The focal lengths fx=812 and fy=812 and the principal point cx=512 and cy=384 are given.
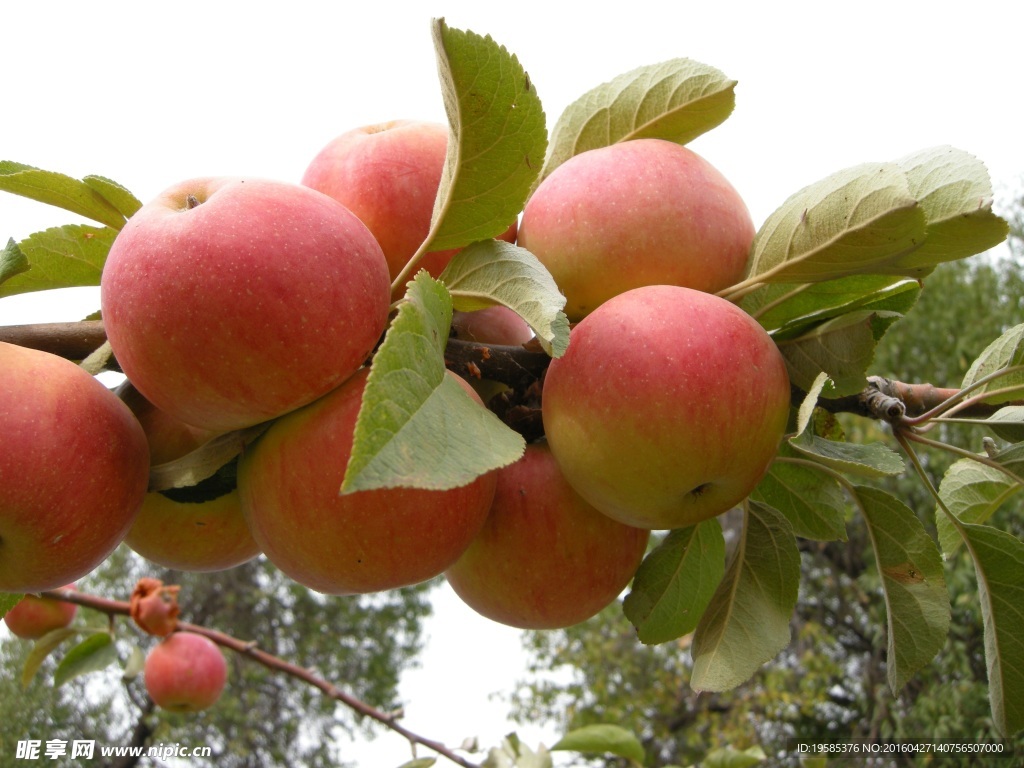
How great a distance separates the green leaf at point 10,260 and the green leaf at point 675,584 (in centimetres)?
54

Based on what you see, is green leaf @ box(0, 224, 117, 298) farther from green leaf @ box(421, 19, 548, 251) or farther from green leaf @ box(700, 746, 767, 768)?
green leaf @ box(700, 746, 767, 768)

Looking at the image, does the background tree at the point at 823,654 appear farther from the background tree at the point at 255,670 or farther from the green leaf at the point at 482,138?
the green leaf at the point at 482,138

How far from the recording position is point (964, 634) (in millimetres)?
4457

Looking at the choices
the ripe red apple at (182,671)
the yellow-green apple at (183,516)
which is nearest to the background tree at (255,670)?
the ripe red apple at (182,671)

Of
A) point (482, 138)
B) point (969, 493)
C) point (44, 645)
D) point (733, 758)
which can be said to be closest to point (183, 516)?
point (482, 138)

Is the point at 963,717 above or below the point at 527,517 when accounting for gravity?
below

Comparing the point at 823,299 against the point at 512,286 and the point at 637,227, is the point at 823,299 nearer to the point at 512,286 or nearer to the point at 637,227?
the point at 637,227

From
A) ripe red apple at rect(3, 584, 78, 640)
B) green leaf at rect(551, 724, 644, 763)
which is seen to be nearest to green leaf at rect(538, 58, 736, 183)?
green leaf at rect(551, 724, 644, 763)

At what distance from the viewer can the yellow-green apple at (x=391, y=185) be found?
2.11ft

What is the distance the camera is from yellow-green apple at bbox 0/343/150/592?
1.65 feet

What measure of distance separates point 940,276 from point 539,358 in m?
6.90

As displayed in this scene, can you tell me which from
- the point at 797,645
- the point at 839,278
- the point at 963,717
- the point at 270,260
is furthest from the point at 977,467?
the point at 797,645

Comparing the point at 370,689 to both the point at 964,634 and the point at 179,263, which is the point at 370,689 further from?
the point at 179,263

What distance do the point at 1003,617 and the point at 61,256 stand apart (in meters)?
0.85
